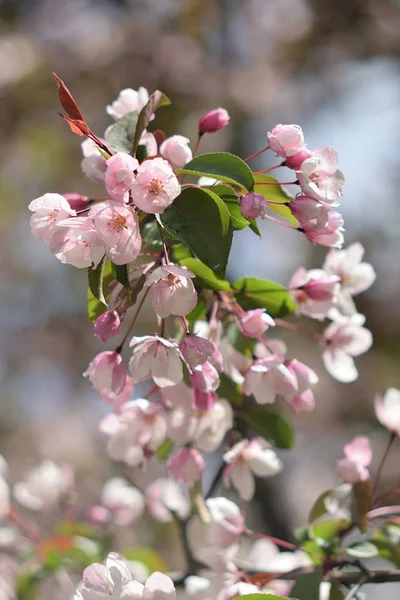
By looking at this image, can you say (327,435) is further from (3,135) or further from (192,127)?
(3,135)

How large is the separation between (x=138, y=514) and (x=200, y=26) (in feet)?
12.6

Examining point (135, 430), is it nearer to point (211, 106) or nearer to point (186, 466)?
point (186, 466)

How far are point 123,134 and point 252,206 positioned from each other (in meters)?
0.19

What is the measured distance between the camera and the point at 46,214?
0.64m

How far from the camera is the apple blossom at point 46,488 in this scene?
1.26 metres

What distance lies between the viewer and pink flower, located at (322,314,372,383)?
3.04ft

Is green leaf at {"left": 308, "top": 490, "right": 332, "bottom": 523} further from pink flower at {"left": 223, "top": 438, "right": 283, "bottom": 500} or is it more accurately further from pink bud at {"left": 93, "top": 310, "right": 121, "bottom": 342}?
pink bud at {"left": 93, "top": 310, "right": 121, "bottom": 342}

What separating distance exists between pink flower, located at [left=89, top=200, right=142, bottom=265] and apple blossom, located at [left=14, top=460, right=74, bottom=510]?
79 cm

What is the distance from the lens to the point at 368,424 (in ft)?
12.5

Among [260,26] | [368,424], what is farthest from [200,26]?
[368,424]

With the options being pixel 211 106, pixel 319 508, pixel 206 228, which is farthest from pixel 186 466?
pixel 211 106

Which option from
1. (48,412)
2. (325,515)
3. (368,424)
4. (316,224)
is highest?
(316,224)

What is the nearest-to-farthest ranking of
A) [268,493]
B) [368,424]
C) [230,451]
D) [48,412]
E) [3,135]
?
[230,451] → [268,493] → [368,424] → [3,135] → [48,412]

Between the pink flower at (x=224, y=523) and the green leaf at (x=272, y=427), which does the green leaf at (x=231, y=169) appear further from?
the pink flower at (x=224, y=523)
